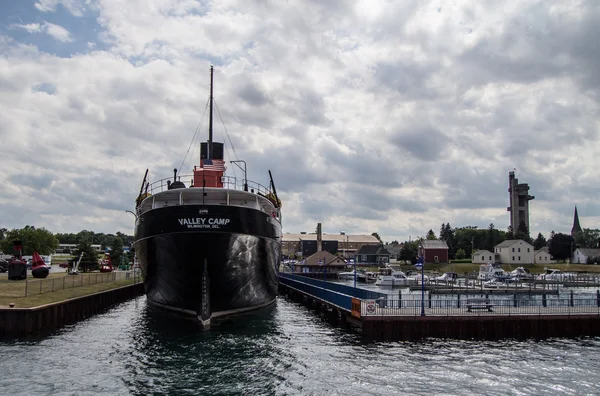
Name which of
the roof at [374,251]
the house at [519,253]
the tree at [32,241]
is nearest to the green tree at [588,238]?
the house at [519,253]

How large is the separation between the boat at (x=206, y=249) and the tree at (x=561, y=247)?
109392 millimetres

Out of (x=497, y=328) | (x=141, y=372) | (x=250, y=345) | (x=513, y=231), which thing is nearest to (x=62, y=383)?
(x=141, y=372)

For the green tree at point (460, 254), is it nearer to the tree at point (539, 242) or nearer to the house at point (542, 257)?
the house at point (542, 257)

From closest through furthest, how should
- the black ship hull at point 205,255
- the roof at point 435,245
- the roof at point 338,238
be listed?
the black ship hull at point 205,255 → the roof at point 435,245 → the roof at point 338,238

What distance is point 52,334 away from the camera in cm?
2645

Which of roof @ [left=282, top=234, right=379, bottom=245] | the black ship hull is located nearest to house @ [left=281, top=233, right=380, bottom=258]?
roof @ [left=282, top=234, right=379, bottom=245]

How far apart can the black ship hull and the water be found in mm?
1789

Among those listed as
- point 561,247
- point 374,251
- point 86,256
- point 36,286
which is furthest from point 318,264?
point 36,286

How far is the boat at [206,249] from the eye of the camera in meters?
27.8

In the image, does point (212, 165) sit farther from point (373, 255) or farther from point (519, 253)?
point (373, 255)

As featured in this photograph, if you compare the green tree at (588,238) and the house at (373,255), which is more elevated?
the green tree at (588,238)

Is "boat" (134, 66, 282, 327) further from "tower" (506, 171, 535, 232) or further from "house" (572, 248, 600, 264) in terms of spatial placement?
"tower" (506, 171, 535, 232)

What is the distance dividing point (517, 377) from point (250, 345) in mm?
11521

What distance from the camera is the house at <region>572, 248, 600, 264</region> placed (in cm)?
11912
